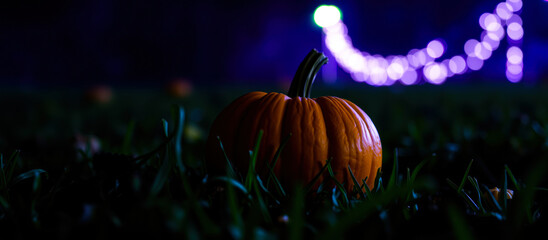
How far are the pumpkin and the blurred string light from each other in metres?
6.06

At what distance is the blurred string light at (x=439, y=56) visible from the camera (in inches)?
569

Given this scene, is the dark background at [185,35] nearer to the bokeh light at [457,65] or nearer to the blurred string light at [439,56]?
the blurred string light at [439,56]

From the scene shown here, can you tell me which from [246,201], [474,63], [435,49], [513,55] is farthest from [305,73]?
[474,63]

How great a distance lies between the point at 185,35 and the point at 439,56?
18.5 meters

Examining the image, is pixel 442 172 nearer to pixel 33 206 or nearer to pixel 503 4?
pixel 33 206

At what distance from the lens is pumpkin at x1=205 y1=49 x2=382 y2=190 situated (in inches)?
38.8

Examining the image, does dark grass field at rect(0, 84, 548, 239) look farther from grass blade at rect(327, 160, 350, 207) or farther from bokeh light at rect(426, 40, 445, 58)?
bokeh light at rect(426, 40, 445, 58)

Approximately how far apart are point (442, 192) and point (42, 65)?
8.00 m

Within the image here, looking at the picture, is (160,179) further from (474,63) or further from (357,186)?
(474,63)

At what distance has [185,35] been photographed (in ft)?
29.9

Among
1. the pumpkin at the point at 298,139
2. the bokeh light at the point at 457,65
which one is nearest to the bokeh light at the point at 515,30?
the bokeh light at the point at 457,65

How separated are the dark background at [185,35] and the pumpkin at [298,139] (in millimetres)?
6622

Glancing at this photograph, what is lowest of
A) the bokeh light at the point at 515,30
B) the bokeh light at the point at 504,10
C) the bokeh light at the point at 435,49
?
A: the bokeh light at the point at 435,49

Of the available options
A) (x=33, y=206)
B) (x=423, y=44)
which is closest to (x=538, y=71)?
(x=423, y=44)
